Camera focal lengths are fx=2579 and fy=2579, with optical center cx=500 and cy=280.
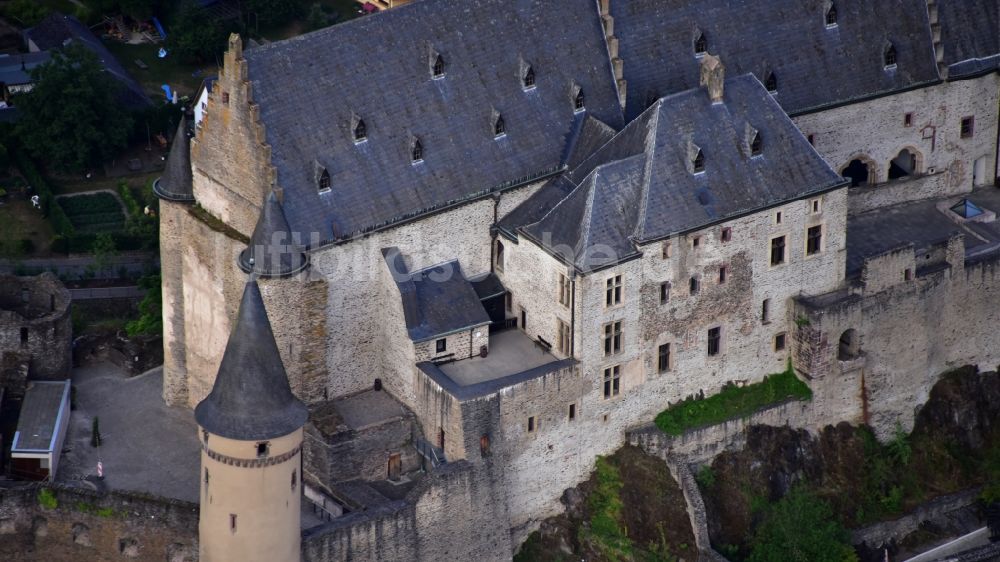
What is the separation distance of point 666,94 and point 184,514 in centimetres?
2901

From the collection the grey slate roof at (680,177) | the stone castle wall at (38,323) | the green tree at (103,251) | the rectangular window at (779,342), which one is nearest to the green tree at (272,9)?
the green tree at (103,251)

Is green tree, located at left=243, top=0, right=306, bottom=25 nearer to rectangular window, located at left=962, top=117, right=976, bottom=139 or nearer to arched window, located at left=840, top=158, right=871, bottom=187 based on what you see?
arched window, located at left=840, top=158, right=871, bottom=187

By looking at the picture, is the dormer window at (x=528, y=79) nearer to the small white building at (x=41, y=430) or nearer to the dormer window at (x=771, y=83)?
the dormer window at (x=771, y=83)

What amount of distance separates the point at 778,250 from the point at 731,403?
706 cm

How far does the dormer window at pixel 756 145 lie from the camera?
111 meters

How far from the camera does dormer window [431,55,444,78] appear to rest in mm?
110625

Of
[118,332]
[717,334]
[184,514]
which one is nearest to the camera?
[184,514]

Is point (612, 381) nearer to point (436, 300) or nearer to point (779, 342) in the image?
point (436, 300)

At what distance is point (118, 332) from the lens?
12100 centimetres

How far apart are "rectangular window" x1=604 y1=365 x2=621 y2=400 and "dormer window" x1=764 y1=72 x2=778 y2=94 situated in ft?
53.7

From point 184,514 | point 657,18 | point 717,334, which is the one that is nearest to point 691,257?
point 717,334

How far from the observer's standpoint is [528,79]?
4437 inches

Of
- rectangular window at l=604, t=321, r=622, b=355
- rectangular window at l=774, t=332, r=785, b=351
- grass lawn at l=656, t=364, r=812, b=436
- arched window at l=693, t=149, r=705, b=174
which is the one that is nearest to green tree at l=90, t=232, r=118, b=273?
rectangular window at l=604, t=321, r=622, b=355

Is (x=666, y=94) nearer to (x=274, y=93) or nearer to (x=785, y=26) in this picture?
(x=785, y=26)
